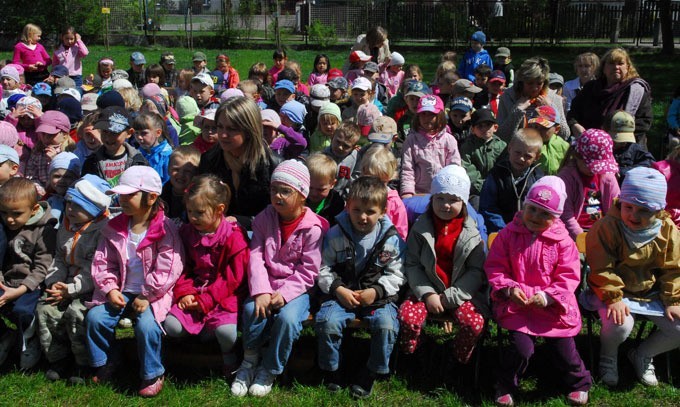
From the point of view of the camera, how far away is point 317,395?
4129 mm

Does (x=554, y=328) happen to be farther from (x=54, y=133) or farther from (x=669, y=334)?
(x=54, y=133)

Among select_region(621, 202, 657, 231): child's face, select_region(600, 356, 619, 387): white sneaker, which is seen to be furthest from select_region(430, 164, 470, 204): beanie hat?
select_region(600, 356, 619, 387): white sneaker

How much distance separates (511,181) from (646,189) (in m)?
1.18

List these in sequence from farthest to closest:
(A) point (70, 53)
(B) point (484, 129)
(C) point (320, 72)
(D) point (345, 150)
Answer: (A) point (70, 53) → (C) point (320, 72) → (B) point (484, 129) → (D) point (345, 150)

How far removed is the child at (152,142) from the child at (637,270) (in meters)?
3.79

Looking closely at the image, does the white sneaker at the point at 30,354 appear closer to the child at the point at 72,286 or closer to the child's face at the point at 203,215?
the child at the point at 72,286

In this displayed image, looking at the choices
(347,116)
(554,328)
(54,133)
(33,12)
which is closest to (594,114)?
(347,116)

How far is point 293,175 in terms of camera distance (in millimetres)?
4270

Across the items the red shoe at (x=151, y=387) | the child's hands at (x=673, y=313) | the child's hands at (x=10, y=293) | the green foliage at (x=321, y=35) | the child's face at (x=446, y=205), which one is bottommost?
the red shoe at (x=151, y=387)

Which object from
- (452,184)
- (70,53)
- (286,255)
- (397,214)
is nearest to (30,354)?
(286,255)

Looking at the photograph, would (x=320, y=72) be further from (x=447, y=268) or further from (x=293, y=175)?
(x=447, y=268)

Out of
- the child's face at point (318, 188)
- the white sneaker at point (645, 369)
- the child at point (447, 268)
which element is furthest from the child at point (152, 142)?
the white sneaker at point (645, 369)

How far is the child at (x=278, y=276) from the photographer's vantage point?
4141mm

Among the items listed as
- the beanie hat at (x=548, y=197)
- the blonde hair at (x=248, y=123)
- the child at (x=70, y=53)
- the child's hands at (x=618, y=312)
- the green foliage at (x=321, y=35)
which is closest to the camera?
the beanie hat at (x=548, y=197)
